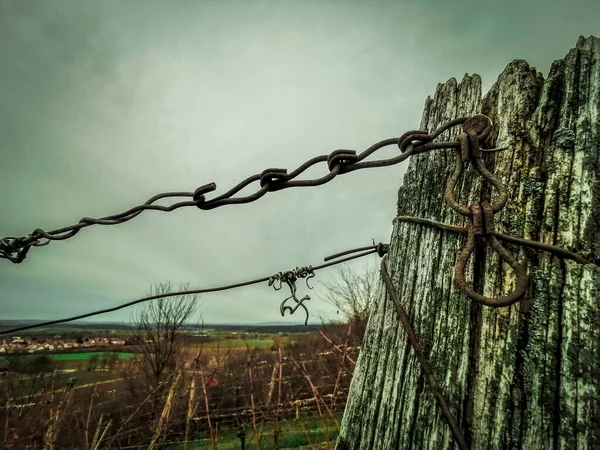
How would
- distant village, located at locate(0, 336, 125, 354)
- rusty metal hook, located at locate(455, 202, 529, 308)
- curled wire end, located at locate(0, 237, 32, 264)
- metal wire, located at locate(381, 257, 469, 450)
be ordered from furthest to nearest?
distant village, located at locate(0, 336, 125, 354)
curled wire end, located at locate(0, 237, 32, 264)
metal wire, located at locate(381, 257, 469, 450)
rusty metal hook, located at locate(455, 202, 529, 308)

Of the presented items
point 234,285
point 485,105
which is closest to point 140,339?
point 234,285

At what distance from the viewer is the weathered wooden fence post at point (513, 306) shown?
2.30 feet

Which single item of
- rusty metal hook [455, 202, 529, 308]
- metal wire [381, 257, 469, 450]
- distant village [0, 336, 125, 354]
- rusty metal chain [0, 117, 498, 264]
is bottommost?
distant village [0, 336, 125, 354]

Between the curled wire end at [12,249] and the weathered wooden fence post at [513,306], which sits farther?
the curled wire end at [12,249]

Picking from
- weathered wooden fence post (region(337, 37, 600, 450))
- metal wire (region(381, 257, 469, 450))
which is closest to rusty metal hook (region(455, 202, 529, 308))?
A: weathered wooden fence post (region(337, 37, 600, 450))

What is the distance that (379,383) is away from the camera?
939 millimetres

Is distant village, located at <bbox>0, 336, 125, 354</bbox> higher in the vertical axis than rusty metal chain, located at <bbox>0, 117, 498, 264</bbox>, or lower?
lower

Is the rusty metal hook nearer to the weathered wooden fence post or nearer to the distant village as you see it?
the weathered wooden fence post

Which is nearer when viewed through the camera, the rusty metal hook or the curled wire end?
the rusty metal hook

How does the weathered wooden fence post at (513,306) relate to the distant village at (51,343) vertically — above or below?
above

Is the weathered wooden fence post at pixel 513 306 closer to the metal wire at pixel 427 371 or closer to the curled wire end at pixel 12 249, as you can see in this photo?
the metal wire at pixel 427 371

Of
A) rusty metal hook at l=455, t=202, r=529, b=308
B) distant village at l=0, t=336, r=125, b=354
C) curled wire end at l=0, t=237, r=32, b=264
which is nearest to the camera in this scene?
rusty metal hook at l=455, t=202, r=529, b=308

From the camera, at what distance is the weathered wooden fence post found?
0.70m

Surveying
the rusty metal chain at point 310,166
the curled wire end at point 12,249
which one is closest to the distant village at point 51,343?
the curled wire end at point 12,249
